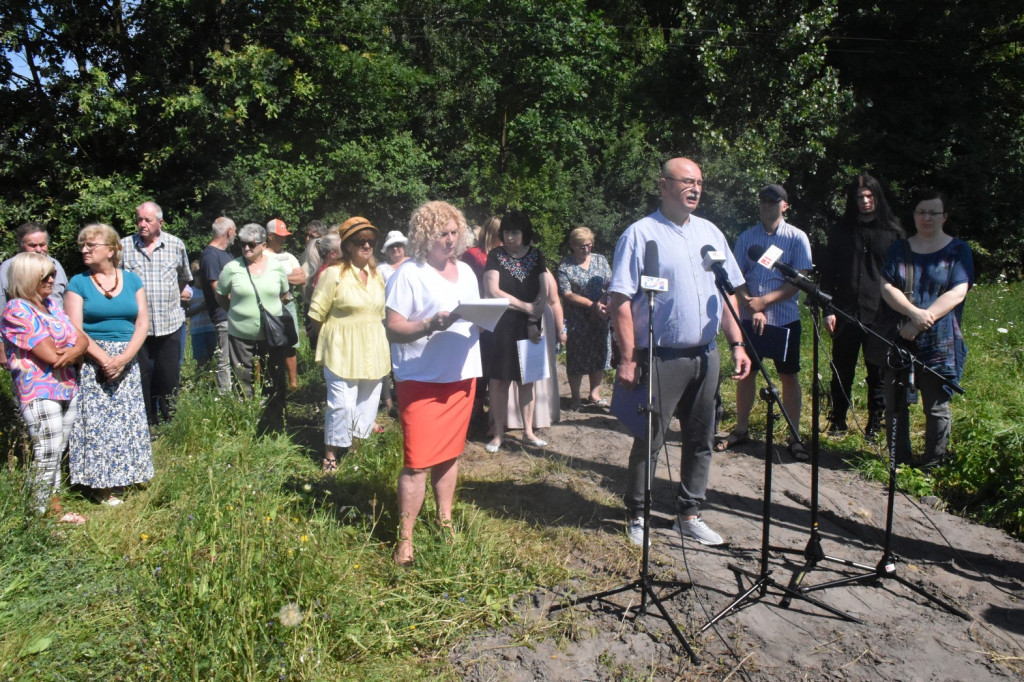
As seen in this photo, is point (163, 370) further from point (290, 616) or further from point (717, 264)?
point (717, 264)

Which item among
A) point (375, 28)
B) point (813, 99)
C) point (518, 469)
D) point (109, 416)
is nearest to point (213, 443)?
point (109, 416)

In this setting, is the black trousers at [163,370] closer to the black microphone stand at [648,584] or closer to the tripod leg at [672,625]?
the black microphone stand at [648,584]

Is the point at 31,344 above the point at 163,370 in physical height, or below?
above

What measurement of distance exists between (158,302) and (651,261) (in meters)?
4.23

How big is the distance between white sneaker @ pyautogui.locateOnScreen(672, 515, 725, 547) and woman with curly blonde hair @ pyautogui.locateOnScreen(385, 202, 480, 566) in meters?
1.34

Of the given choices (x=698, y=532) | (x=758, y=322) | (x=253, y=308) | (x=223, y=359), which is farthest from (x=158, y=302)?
(x=758, y=322)

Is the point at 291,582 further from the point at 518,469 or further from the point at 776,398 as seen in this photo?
the point at 518,469

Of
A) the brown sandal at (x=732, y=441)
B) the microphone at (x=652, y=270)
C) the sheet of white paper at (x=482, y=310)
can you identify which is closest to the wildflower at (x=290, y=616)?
the sheet of white paper at (x=482, y=310)

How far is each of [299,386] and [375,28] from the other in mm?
12907

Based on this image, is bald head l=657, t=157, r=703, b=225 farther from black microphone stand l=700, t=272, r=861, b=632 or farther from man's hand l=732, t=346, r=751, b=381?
man's hand l=732, t=346, r=751, b=381

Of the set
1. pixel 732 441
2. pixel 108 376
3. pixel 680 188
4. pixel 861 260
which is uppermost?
pixel 680 188

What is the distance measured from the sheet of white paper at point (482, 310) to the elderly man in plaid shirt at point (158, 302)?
338 cm

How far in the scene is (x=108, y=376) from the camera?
5.08 meters

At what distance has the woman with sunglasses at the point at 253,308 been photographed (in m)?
6.82
